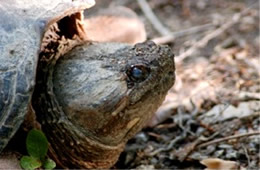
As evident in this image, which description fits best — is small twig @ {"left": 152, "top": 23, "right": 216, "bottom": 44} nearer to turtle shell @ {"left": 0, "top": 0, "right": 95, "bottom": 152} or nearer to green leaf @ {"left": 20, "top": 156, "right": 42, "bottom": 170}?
turtle shell @ {"left": 0, "top": 0, "right": 95, "bottom": 152}

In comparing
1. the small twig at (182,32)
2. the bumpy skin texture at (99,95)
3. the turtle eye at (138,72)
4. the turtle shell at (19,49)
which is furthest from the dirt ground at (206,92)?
the turtle shell at (19,49)

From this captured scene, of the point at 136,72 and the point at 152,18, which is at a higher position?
the point at 152,18

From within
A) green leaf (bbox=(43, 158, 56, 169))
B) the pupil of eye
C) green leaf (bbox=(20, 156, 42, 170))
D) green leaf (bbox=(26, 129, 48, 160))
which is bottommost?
green leaf (bbox=(20, 156, 42, 170))

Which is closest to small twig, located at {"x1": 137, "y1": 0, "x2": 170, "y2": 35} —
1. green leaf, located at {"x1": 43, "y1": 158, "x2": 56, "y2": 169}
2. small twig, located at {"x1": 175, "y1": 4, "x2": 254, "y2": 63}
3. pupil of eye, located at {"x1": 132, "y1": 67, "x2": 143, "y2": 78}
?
small twig, located at {"x1": 175, "y1": 4, "x2": 254, "y2": 63}

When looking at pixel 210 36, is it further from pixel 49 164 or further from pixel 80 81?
pixel 49 164

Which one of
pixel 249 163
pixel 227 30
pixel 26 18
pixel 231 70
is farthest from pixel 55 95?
pixel 227 30

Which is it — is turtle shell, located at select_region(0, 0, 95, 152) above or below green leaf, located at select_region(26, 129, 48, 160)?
above

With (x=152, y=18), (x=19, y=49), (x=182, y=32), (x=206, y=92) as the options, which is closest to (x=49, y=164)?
(x=19, y=49)

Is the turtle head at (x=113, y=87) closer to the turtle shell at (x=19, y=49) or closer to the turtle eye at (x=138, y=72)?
the turtle eye at (x=138, y=72)
